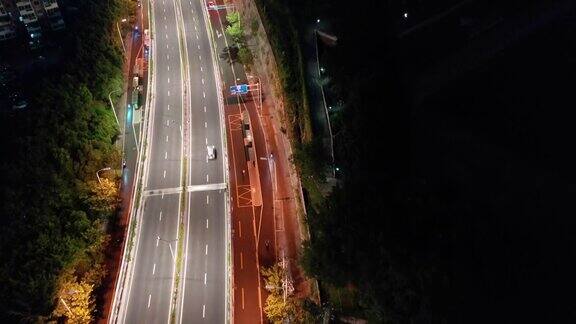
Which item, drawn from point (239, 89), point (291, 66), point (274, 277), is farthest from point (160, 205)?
point (291, 66)

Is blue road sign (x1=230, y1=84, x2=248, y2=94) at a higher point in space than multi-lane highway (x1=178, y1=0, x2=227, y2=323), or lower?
higher

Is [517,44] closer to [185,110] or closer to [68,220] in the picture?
[185,110]

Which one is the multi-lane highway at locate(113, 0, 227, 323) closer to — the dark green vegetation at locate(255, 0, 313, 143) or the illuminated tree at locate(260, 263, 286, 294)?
the illuminated tree at locate(260, 263, 286, 294)

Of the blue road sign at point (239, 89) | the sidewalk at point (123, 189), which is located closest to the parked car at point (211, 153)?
the sidewalk at point (123, 189)

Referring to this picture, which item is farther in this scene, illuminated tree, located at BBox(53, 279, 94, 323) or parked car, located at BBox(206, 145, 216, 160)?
parked car, located at BBox(206, 145, 216, 160)

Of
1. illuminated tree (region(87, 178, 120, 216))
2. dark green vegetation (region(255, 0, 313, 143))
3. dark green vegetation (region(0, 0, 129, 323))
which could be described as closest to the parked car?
dark green vegetation (region(255, 0, 313, 143))

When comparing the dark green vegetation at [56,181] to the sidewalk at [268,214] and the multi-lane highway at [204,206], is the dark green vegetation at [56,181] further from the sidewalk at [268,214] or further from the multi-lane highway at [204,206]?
the sidewalk at [268,214]

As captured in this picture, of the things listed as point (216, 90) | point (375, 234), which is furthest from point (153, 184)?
point (375, 234)

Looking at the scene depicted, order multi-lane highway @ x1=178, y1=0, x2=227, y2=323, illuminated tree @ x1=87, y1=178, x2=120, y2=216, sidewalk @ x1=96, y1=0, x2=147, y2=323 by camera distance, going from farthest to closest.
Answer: illuminated tree @ x1=87, y1=178, x2=120, y2=216 → sidewalk @ x1=96, y1=0, x2=147, y2=323 → multi-lane highway @ x1=178, y1=0, x2=227, y2=323
